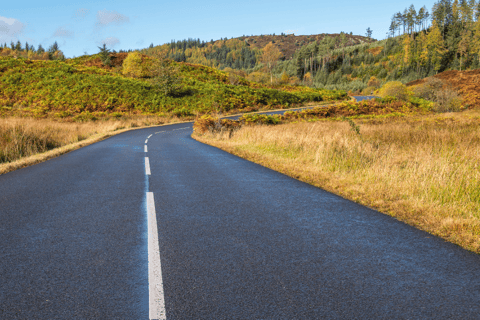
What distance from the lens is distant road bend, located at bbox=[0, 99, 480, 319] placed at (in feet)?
9.21

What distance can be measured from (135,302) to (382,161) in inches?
310

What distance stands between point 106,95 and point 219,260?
50.0m

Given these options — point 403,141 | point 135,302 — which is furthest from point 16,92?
point 135,302

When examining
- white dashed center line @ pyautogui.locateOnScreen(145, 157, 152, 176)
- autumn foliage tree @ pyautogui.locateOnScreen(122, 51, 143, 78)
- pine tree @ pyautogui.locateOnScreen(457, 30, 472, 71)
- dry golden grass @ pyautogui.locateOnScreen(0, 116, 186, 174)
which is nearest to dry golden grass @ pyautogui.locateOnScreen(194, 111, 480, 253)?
white dashed center line @ pyautogui.locateOnScreen(145, 157, 152, 176)

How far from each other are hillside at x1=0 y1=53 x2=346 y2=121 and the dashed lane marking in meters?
37.4

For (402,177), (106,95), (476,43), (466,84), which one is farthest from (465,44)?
A: (402,177)

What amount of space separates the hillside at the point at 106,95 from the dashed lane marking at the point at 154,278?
3739 centimetres

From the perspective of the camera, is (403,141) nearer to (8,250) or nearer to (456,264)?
(456,264)

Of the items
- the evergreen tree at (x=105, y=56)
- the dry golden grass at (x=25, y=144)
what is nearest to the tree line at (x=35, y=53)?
the evergreen tree at (x=105, y=56)

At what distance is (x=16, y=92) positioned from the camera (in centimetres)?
4888

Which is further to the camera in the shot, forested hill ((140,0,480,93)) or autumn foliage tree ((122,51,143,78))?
forested hill ((140,0,480,93))

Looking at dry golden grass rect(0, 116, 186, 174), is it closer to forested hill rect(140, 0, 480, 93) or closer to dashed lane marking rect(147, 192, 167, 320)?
dashed lane marking rect(147, 192, 167, 320)

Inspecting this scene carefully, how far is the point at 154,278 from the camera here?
3.32m

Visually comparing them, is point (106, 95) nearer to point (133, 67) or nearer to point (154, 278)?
point (133, 67)
